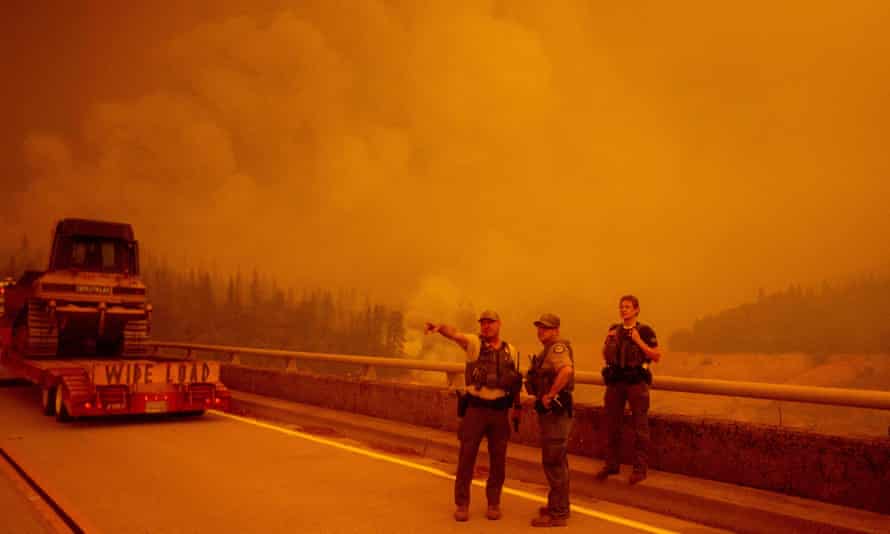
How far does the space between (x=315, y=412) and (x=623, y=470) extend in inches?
280

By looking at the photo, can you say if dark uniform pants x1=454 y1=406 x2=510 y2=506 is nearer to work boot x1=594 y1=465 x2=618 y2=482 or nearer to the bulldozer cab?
work boot x1=594 y1=465 x2=618 y2=482

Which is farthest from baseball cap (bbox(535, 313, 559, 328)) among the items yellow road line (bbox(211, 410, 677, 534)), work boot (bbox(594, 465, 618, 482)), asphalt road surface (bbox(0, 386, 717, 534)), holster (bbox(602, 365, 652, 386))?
work boot (bbox(594, 465, 618, 482))

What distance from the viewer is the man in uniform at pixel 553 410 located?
20.9 ft

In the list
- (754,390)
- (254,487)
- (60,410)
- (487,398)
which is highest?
(754,390)

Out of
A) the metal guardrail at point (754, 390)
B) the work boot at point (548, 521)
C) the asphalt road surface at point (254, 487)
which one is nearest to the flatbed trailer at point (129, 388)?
the asphalt road surface at point (254, 487)

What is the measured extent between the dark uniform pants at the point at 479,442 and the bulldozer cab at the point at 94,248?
14490mm

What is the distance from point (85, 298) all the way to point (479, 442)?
13987mm

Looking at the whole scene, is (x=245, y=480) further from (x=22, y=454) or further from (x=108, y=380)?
(x=108, y=380)

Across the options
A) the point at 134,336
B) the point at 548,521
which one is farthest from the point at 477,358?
the point at 134,336

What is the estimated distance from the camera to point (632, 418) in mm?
7770

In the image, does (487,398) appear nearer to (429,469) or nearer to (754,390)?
(754,390)

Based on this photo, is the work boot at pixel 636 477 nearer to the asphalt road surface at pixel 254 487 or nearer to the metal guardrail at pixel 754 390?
the asphalt road surface at pixel 254 487

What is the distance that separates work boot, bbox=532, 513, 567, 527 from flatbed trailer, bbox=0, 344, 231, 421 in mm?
8609

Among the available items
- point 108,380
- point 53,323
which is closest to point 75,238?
point 53,323
